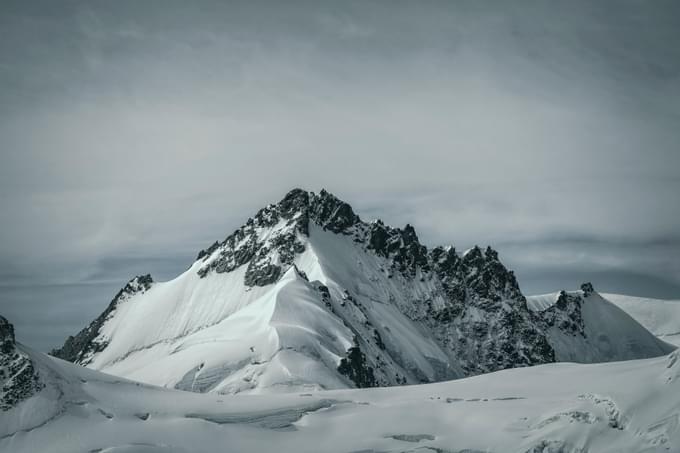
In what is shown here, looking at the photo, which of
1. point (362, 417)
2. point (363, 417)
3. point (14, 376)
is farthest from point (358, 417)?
point (14, 376)

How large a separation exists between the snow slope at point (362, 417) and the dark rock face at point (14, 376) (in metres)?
1.01

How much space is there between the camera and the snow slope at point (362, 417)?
243 ft

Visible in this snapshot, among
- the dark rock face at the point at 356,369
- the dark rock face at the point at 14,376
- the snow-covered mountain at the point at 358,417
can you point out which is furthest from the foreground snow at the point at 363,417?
the dark rock face at the point at 356,369

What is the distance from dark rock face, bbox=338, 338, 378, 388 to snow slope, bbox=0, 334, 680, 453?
8708 centimetres

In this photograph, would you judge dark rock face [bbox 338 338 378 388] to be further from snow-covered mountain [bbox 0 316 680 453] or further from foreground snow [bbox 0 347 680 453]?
foreground snow [bbox 0 347 680 453]

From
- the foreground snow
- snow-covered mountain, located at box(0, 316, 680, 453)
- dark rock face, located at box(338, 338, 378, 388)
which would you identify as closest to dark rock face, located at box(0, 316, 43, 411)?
snow-covered mountain, located at box(0, 316, 680, 453)

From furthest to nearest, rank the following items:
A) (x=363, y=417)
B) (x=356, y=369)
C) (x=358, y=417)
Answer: (x=356, y=369) < (x=358, y=417) < (x=363, y=417)

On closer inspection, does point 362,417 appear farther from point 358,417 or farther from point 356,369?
point 356,369

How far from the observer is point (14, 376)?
85938mm

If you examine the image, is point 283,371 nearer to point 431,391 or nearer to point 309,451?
point 431,391

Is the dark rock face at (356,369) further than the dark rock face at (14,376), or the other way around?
the dark rock face at (356,369)

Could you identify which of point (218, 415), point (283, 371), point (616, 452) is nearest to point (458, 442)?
point (616, 452)

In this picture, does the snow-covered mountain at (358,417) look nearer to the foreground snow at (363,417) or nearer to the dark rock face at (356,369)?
the foreground snow at (363,417)

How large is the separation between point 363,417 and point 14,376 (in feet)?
145
